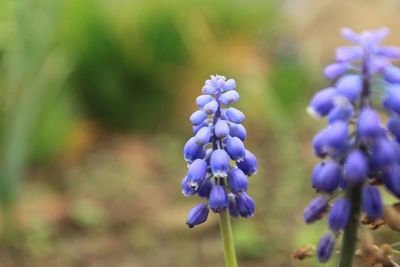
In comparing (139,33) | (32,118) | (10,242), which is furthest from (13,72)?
(139,33)

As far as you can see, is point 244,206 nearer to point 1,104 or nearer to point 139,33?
point 1,104

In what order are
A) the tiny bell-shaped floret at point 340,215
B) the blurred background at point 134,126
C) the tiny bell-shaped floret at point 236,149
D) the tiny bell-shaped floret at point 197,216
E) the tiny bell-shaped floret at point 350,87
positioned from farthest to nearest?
the blurred background at point 134,126, the tiny bell-shaped floret at point 197,216, the tiny bell-shaped floret at point 236,149, the tiny bell-shaped floret at point 340,215, the tiny bell-shaped floret at point 350,87

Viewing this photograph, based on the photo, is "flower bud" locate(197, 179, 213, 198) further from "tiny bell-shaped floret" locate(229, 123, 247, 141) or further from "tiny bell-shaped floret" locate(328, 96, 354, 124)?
"tiny bell-shaped floret" locate(328, 96, 354, 124)

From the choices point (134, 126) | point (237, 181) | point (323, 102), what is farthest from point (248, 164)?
point (134, 126)

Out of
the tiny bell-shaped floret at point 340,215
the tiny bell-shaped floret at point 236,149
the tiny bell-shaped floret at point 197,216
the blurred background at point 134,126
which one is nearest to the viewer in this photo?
the tiny bell-shaped floret at point 340,215

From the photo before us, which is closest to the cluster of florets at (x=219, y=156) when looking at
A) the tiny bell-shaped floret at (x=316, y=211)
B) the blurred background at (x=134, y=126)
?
the tiny bell-shaped floret at (x=316, y=211)

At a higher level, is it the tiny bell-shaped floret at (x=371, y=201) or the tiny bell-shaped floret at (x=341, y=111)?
the tiny bell-shaped floret at (x=341, y=111)

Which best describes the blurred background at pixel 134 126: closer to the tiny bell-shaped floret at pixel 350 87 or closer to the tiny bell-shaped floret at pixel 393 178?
the tiny bell-shaped floret at pixel 393 178

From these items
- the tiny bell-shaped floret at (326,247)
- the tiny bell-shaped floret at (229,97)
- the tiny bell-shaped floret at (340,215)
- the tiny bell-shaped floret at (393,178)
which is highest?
the tiny bell-shaped floret at (229,97)

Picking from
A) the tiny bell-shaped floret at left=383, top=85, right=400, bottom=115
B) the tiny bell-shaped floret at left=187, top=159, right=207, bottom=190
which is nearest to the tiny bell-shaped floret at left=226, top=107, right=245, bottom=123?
the tiny bell-shaped floret at left=187, top=159, right=207, bottom=190
